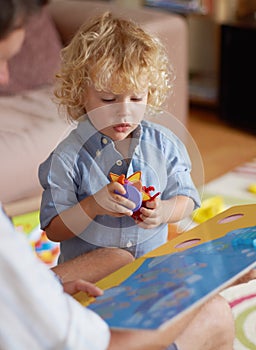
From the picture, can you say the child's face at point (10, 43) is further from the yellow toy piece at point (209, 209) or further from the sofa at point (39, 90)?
the yellow toy piece at point (209, 209)

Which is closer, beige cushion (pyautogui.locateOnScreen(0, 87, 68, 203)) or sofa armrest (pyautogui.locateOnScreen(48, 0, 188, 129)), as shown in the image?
beige cushion (pyautogui.locateOnScreen(0, 87, 68, 203))

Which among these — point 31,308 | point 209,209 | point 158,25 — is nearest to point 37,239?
point 209,209

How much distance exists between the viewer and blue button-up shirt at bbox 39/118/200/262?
4.59 ft

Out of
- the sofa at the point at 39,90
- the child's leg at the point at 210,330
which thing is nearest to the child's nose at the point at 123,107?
the child's leg at the point at 210,330

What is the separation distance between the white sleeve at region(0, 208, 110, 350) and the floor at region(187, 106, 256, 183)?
1.83 m

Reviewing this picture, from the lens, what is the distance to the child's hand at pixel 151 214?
1.33 m

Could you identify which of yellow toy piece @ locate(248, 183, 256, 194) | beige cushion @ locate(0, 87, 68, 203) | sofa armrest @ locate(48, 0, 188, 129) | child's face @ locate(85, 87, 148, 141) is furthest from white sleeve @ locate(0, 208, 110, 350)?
sofa armrest @ locate(48, 0, 188, 129)

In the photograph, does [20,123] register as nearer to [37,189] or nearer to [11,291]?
[37,189]

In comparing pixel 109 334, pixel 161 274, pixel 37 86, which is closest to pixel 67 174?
pixel 161 274

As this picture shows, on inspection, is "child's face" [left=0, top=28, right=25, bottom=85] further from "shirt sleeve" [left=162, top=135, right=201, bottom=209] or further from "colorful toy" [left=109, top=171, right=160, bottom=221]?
"shirt sleeve" [left=162, top=135, right=201, bottom=209]

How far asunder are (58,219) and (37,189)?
916mm

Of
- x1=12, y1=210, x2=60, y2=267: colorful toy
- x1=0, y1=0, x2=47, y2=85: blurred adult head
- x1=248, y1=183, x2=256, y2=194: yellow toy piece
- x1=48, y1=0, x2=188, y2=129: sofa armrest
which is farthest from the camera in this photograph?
x1=48, y1=0, x2=188, y2=129: sofa armrest

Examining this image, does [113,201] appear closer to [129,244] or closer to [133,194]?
[133,194]

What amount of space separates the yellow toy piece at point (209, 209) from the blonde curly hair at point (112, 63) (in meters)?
0.91
